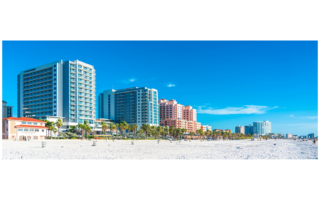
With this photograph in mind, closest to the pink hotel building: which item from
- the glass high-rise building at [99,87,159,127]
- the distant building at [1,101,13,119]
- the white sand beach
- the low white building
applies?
the glass high-rise building at [99,87,159,127]

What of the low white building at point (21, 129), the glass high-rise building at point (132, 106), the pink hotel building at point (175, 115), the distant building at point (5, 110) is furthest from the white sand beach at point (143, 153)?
the pink hotel building at point (175, 115)

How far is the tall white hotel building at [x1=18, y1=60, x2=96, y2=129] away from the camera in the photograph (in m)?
79.9

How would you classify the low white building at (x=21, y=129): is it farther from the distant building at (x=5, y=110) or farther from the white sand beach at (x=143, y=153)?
the distant building at (x=5, y=110)

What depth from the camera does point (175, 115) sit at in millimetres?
140875

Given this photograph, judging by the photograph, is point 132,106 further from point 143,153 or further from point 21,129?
point 143,153

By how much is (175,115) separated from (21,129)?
9507 cm

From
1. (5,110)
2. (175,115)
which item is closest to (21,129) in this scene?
(5,110)

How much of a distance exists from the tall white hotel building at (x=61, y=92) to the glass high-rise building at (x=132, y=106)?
91.6 feet

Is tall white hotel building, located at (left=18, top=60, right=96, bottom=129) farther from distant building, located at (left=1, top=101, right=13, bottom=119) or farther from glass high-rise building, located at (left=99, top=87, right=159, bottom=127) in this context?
glass high-rise building, located at (left=99, top=87, right=159, bottom=127)

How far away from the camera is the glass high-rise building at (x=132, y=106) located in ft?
369

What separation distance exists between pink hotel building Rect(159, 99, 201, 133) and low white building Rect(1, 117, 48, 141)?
3165 inches
